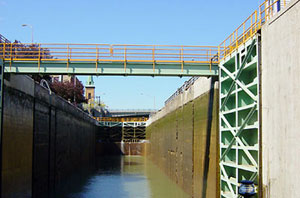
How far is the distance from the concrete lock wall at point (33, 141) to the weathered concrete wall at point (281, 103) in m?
10.7

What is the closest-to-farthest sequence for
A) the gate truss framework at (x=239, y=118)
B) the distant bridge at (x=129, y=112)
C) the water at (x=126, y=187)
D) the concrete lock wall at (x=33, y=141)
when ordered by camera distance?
the gate truss framework at (x=239, y=118), the concrete lock wall at (x=33, y=141), the water at (x=126, y=187), the distant bridge at (x=129, y=112)

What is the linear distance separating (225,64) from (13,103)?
9.62 m

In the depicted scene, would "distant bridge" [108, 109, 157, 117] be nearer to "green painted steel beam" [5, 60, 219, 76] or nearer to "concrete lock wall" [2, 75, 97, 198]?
"concrete lock wall" [2, 75, 97, 198]

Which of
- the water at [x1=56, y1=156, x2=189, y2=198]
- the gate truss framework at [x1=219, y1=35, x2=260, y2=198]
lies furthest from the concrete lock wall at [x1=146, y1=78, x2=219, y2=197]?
the water at [x1=56, y1=156, x2=189, y2=198]

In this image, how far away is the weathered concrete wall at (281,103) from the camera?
1026cm

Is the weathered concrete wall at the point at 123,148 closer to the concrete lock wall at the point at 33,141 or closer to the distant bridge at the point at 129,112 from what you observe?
the concrete lock wall at the point at 33,141

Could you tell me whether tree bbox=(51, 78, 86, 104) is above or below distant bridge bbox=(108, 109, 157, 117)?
above

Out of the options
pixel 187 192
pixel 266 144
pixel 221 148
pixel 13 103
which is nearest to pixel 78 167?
pixel 187 192

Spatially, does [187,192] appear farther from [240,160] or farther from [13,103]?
[13,103]

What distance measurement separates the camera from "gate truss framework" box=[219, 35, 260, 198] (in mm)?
13719

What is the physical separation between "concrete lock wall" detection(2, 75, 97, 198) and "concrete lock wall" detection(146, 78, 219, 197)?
8.73 m

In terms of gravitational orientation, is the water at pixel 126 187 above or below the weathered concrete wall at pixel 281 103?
below

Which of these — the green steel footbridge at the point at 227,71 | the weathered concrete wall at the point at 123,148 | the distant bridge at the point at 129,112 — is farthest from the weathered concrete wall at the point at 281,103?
the distant bridge at the point at 129,112

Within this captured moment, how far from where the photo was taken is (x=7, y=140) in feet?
57.2
